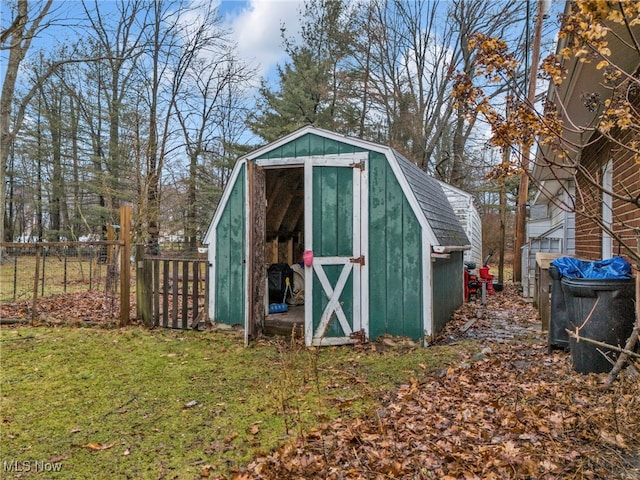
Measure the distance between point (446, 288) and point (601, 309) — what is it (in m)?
3.14

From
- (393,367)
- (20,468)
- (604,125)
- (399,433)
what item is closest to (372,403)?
(399,433)

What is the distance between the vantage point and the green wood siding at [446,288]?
18.2 feet

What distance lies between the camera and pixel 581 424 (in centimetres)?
266

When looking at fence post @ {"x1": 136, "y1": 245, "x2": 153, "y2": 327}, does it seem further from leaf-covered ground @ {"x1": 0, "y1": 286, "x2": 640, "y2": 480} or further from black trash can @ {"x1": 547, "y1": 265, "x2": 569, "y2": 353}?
black trash can @ {"x1": 547, "y1": 265, "x2": 569, "y2": 353}

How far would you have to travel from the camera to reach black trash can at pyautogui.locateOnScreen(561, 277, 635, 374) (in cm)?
341

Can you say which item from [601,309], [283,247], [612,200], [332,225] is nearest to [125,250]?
[283,247]

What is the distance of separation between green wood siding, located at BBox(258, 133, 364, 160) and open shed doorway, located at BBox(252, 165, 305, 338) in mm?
554

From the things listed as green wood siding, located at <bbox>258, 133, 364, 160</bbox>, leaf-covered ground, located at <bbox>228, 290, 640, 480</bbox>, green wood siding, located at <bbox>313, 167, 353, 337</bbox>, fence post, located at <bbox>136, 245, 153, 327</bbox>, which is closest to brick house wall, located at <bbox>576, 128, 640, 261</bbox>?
leaf-covered ground, located at <bbox>228, 290, 640, 480</bbox>

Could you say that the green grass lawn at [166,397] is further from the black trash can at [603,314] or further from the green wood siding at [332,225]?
the black trash can at [603,314]

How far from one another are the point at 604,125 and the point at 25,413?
5091 mm

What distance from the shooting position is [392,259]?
5.30 m

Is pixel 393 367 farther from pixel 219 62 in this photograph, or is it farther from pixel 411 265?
pixel 219 62

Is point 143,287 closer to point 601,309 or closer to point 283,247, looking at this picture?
point 283,247

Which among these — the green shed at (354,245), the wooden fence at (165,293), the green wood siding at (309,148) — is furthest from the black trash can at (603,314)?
the wooden fence at (165,293)
